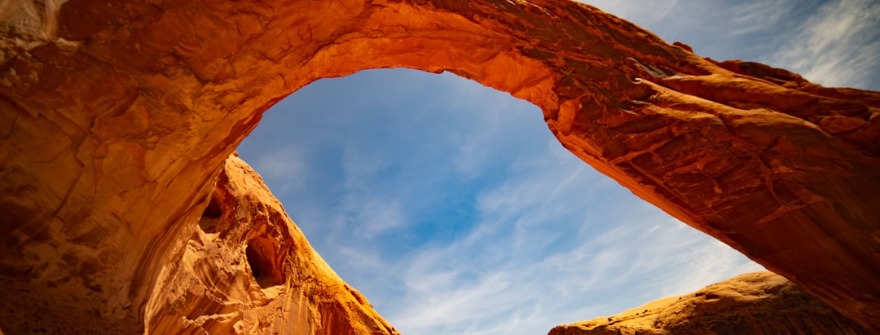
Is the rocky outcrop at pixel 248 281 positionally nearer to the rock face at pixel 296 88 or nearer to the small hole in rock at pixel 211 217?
the small hole in rock at pixel 211 217

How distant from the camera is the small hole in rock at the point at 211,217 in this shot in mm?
12375

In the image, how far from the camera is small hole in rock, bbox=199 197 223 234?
12.4 meters

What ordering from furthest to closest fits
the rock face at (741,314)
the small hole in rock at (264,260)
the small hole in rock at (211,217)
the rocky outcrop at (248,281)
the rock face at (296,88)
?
the rock face at (741,314) → the small hole in rock at (264,260) → the small hole in rock at (211,217) → the rocky outcrop at (248,281) → the rock face at (296,88)

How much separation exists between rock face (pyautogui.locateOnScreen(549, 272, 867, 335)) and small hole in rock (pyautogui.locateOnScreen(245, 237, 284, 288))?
1677 centimetres

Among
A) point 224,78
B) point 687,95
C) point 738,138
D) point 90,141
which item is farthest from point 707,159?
point 90,141

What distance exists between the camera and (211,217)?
12961mm

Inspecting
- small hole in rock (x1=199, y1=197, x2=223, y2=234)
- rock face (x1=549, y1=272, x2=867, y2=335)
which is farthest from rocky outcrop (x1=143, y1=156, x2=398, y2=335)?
rock face (x1=549, y1=272, x2=867, y2=335)

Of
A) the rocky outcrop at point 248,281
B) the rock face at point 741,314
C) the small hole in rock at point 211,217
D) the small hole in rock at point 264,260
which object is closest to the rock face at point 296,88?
Answer: the rocky outcrop at point 248,281

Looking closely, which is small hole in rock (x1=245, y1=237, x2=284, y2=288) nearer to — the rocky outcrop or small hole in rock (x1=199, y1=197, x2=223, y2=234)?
the rocky outcrop

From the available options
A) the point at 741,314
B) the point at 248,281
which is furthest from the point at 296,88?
the point at 741,314

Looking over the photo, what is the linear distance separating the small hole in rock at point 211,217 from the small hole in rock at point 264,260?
2.27m

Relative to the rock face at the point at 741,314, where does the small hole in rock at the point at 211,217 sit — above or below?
above

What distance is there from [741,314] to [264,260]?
2150cm

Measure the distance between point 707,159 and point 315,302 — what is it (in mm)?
14970
